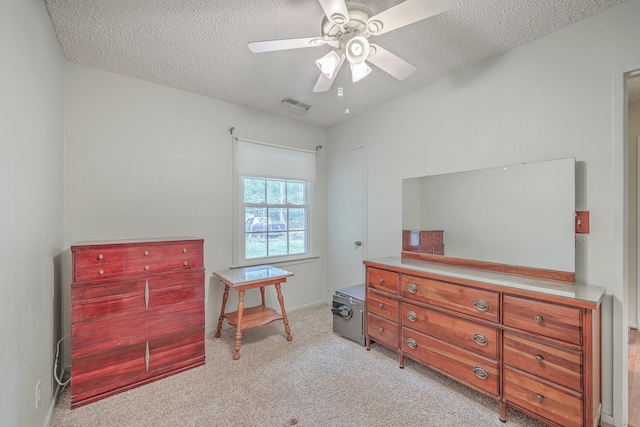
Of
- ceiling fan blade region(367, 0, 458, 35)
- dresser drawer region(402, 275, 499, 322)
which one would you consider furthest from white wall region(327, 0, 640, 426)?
ceiling fan blade region(367, 0, 458, 35)

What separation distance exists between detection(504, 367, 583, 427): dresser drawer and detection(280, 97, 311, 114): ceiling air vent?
9.82 feet

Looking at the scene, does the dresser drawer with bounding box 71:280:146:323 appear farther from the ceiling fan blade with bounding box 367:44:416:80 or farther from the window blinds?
the ceiling fan blade with bounding box 367:44:416:80

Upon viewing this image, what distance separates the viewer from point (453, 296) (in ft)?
6.51

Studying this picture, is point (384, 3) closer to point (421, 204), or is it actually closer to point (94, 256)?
point (421, 204)

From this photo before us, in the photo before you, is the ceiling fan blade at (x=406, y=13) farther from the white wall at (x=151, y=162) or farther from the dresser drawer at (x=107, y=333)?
the dresser drawer at (x=107, y=333)

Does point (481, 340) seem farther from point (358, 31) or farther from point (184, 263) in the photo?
point (184, 263)

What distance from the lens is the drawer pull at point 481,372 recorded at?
181 centimetres

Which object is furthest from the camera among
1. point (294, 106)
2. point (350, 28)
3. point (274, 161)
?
point (274, 161)

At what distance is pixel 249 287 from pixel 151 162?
1548 millimetres

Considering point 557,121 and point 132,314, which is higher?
point 557,121

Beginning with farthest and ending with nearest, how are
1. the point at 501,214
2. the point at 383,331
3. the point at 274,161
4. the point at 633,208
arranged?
the point at 274,161 → the point at 633,208 → the point at 383,331 → the point at 501,214

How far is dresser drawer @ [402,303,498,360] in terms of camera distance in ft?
5.93

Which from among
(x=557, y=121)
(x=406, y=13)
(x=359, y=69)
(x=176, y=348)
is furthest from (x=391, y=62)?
(x=176, y=348)

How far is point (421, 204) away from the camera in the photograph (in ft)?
9.16
